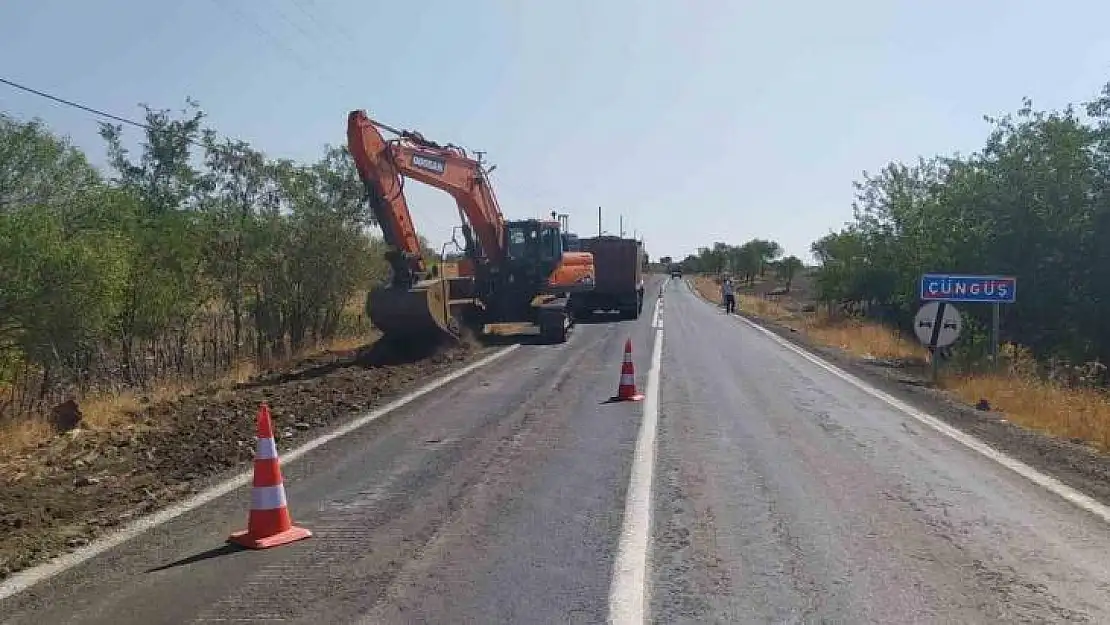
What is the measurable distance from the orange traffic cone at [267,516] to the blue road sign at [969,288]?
1407cm

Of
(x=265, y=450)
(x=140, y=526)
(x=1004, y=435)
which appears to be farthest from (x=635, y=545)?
(x=1004, y=435)

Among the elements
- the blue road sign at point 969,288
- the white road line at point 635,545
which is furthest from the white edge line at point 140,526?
the blue road sign at point 969,288

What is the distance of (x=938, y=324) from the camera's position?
1759 cm

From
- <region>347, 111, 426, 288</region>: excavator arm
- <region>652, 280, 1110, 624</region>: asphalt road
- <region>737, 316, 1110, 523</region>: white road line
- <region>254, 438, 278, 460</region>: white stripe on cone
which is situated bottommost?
<region>737, 316, 1110, 523</region>: white road line

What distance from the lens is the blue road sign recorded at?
57.5 feet

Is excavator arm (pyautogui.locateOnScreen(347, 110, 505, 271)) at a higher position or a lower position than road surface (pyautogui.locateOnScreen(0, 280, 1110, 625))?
higher

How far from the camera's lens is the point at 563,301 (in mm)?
25703

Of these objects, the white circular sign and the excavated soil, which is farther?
the white circular sign

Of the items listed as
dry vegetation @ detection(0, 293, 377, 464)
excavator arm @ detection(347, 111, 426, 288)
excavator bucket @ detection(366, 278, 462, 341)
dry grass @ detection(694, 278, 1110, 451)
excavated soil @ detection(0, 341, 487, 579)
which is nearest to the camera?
excavated soil @ detection(0, 341, 487, 579)

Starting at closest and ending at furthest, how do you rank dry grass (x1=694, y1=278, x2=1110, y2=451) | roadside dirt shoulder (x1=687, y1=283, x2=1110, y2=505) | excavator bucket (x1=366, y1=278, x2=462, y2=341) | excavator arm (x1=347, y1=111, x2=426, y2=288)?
roadside dirt shoulder (x1=687, y1=283, x2=1110, y2=505) < dry grass (x1=694, y1=278, x2=1110, y2=451) < excavator bucket (x1=366, y1=278, x2=462, y2=341) < excavator arm (x1=347, y1=111, x2=426, y2=288)

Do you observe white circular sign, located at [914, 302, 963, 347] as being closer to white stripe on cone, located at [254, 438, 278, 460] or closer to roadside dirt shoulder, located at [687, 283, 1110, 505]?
roadside dirt shoulder, located at [687, 283, 1110, 505]

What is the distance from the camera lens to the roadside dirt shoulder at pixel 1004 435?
29.8 ft

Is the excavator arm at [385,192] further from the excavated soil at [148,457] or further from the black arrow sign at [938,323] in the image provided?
the black arrow sign at [938,323]

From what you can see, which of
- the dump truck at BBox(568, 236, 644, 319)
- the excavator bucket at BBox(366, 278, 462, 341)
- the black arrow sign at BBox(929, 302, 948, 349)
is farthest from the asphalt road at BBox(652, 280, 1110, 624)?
the dump truck at BBox(568, 236, 644, 319)
